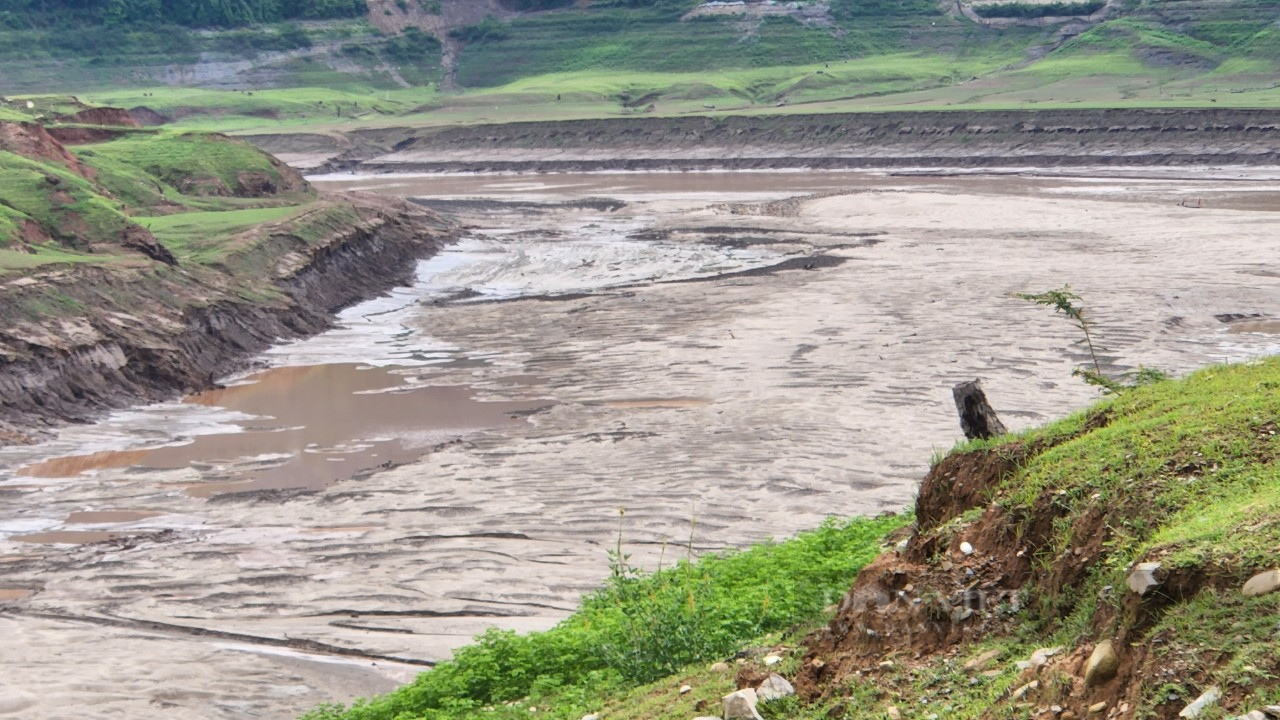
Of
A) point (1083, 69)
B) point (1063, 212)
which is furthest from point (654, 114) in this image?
point (1063, 212)

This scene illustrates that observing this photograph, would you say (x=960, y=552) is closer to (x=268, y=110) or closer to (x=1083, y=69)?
(x=1083, y=69)

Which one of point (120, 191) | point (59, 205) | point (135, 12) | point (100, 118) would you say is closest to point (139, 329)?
point (59, 205)

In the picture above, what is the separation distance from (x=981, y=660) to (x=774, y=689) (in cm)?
111

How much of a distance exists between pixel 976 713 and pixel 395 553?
10.1 m

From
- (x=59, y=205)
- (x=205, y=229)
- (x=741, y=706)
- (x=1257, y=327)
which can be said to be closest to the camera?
(x=741, y=706)

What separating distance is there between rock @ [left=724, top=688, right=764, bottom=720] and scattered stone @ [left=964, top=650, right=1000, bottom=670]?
106 cm

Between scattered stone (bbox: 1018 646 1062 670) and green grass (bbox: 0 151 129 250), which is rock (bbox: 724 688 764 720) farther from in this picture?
green grass (bbox: 0 151 129 250)

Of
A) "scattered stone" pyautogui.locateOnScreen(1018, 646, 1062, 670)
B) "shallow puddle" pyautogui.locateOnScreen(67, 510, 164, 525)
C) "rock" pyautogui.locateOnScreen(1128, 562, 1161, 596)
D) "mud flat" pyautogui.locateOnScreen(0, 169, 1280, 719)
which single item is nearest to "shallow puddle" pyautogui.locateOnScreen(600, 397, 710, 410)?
"mud flat" pyautogui.locateOnScreen(0, 169, 1280, 719)

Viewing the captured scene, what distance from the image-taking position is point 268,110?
4119 inches

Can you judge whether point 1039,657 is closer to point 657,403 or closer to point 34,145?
point 657,403

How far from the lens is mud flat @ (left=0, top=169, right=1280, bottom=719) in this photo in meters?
13.6

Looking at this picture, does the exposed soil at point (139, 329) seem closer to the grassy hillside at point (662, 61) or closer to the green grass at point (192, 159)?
the green grass at point (192, 159)

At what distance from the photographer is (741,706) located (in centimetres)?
751

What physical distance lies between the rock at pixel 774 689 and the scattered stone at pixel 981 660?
95 centimetres
